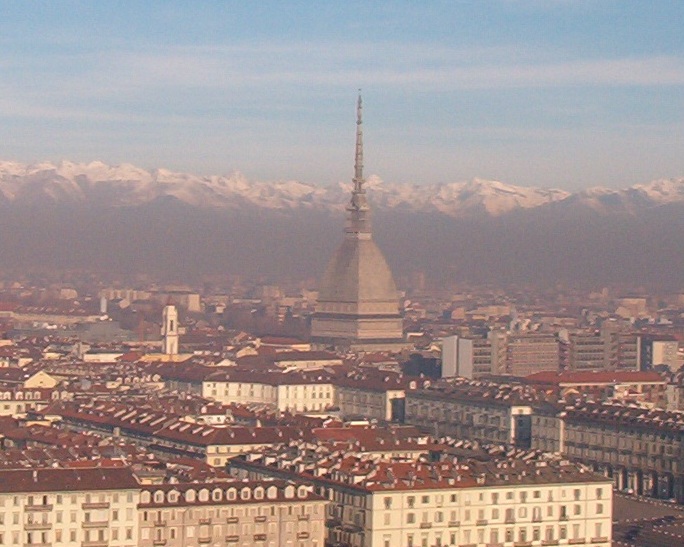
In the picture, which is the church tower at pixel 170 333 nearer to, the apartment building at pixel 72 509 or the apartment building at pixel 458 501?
the apartment building at pixel 458 501

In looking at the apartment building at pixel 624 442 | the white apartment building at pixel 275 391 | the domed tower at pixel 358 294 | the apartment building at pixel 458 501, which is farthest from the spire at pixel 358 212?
the apartment building at pixel 458 501

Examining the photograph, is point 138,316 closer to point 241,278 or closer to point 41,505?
point 241,278

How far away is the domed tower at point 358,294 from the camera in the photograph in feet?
318

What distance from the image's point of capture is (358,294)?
99.4 m

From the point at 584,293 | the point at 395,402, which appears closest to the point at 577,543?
the point at 395,402

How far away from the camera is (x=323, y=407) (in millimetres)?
66312

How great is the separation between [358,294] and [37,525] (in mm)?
65589

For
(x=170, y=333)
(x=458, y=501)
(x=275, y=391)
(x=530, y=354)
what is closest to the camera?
(x=458, y=501)

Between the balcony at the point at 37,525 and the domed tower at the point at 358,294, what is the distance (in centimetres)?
6004

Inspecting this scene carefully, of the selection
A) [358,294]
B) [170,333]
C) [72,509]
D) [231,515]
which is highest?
[358,294]

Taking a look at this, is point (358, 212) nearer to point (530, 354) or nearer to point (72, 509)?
point (530, 354)

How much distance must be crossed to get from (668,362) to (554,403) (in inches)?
1182

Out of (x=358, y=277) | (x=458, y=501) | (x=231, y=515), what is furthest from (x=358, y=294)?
(x=231, y=515)

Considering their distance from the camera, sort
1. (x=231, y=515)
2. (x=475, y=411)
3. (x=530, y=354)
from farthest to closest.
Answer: (x=530, y=354), (x=475, y=411), (x=231, y=515)
